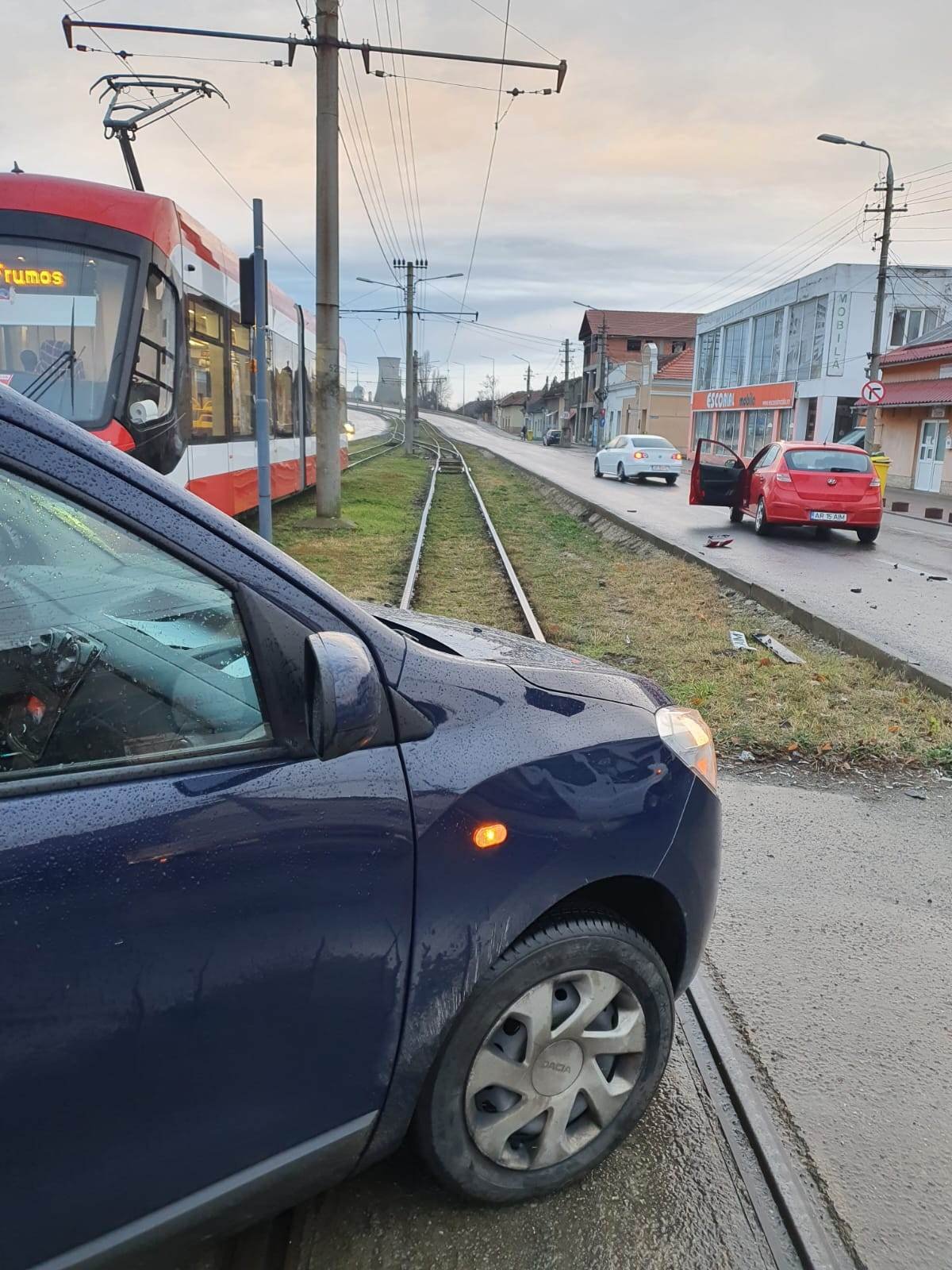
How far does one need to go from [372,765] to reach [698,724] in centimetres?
114

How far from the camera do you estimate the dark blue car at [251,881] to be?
1503 millimetres

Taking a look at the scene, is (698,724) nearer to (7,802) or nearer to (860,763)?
(7,802)

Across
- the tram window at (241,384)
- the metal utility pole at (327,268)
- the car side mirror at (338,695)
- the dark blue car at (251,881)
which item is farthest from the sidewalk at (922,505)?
the car side mirror at (338,695)

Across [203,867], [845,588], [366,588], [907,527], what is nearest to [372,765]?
[203,867]

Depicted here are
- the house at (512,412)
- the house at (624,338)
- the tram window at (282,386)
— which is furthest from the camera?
the house at (512,412)

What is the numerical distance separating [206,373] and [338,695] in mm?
10031

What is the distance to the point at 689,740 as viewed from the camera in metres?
2.47

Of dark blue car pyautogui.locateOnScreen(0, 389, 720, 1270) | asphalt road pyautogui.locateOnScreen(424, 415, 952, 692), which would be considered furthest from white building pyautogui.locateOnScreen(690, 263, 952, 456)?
dark blue car pyautogui.locateOnScreen(0, 389, 720, 1270)

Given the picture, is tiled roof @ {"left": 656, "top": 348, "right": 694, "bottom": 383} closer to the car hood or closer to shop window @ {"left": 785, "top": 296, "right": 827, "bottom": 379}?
shop window @ {"left": 785, "top": 296, "right": 827, "bottom": 379}

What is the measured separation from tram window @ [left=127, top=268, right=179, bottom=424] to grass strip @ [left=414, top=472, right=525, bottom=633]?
10.1 feet

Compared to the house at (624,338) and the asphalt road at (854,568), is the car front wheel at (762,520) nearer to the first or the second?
the asphalt road at (854,568)

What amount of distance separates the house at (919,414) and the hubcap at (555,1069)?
31718mm

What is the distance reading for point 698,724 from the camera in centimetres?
262

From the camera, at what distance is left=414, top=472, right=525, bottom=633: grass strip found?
29.9ft
